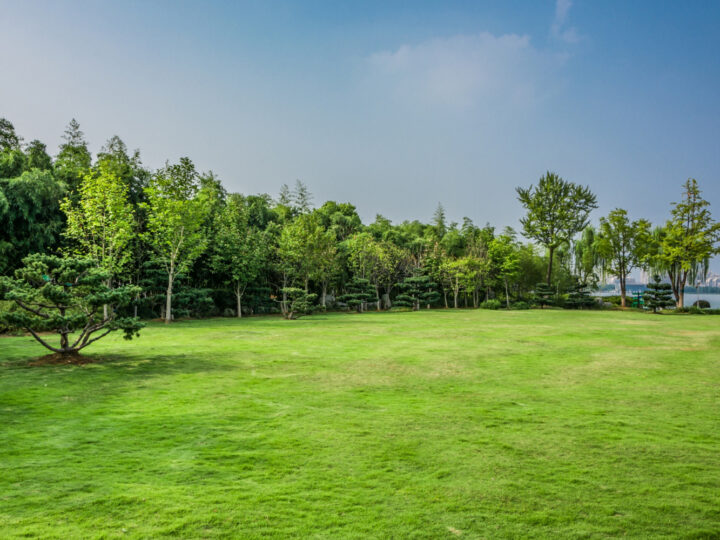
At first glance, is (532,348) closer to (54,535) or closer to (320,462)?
(320,462)

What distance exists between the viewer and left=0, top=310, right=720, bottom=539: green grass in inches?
99.2

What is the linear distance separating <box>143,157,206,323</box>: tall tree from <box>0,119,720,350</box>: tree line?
7 centimetres

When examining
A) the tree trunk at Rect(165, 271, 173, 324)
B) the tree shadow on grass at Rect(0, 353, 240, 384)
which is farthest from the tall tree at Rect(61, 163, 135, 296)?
the tree shadow on grass at Rect(0, 353, 240, 384)

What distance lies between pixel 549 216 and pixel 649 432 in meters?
33.6

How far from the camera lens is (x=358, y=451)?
3.60m

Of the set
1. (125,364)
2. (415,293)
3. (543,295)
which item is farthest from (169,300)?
(543,295)

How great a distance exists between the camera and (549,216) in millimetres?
34781

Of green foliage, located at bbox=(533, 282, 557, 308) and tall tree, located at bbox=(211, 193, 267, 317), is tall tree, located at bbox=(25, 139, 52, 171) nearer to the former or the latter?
tall tree, located at bbox=(211, 193, 267, 317)

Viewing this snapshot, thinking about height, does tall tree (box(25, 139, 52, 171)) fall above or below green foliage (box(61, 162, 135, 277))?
above

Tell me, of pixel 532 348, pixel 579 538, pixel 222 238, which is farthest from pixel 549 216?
pixel 579 538

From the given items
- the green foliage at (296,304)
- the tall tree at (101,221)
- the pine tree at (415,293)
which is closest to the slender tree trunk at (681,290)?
the pine tree at (415,293)

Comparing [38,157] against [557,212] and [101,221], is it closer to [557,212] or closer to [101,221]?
[101,221]

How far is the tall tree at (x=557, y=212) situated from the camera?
1356 inches

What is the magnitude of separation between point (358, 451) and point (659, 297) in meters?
30.4
